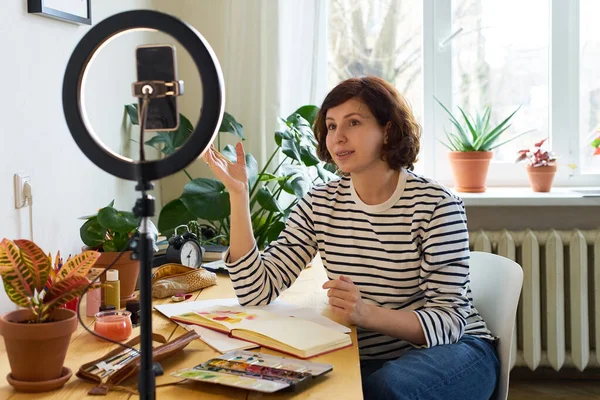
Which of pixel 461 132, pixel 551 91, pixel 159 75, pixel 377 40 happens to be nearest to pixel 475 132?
pixel 461 132

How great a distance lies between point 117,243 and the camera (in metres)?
1.66

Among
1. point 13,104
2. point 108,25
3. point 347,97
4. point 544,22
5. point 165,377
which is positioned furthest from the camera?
point 544,22

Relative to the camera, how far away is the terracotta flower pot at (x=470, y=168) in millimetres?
→ 2785

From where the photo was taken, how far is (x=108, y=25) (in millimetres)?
832

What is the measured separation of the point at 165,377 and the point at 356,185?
29.1 inches

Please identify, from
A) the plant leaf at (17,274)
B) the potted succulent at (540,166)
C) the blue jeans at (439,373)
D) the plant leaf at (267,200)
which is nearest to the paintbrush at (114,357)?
the plant leaf at (17,274)

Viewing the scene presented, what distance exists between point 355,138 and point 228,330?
1.83 feet

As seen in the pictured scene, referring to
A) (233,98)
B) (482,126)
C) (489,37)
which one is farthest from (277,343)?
(489,37)

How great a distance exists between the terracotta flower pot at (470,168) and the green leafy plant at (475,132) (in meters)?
0.04

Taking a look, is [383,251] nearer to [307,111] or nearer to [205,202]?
[205,202]

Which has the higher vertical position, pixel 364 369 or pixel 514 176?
pixel 514 176

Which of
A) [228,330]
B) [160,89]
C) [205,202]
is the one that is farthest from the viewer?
[205,202]

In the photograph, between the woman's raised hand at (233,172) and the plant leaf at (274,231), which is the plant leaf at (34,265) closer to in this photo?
the woman's raised hand at (233,172)

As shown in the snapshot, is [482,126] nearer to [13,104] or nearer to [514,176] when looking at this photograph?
[514,176]
